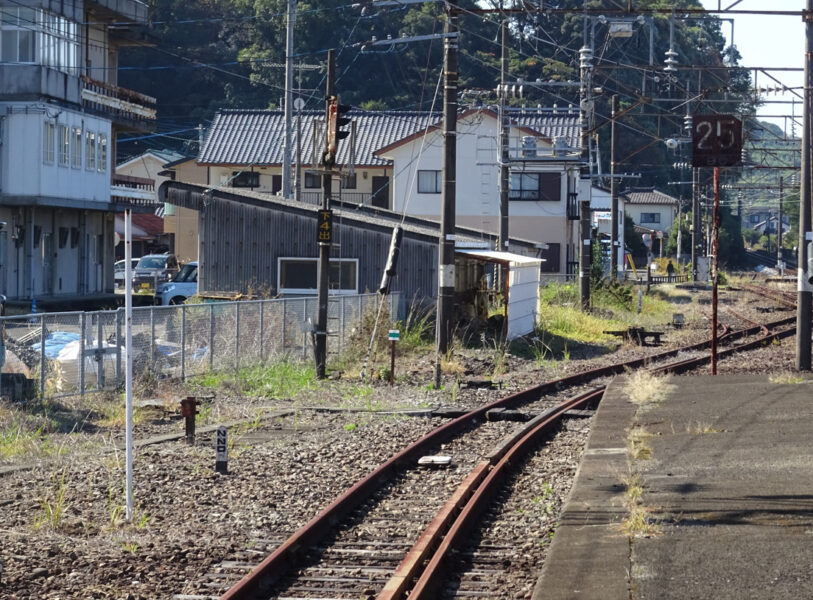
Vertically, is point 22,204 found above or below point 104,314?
above

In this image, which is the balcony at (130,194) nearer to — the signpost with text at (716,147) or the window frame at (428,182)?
the window frame at (428,182)

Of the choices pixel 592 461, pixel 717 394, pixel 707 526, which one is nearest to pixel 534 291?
pixel 717 394

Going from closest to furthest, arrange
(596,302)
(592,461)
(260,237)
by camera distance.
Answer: (592,461), (260,237), (596,302)

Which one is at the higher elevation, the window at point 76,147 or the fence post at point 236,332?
the window at point 76,147

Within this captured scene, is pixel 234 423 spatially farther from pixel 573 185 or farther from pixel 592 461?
pixel 573 185

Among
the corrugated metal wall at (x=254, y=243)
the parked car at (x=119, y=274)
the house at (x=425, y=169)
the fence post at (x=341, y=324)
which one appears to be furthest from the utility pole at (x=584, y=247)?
the parked car at (x=119, y=274)

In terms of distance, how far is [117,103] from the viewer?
40.1 meters

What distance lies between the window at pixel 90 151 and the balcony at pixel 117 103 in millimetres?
974

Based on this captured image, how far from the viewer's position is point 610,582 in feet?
21.4

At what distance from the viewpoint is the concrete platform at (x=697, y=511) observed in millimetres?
6488

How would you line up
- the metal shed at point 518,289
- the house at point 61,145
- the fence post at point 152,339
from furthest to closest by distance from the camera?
the house at point 61,145 → the metal shed at point 518,289 → the fence post at point 152,339

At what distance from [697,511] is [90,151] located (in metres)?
33.4

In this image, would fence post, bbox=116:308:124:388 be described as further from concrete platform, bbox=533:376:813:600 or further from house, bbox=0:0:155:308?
house, bbox=0:0:155:308

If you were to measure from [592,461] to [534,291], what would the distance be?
18.6 meters
